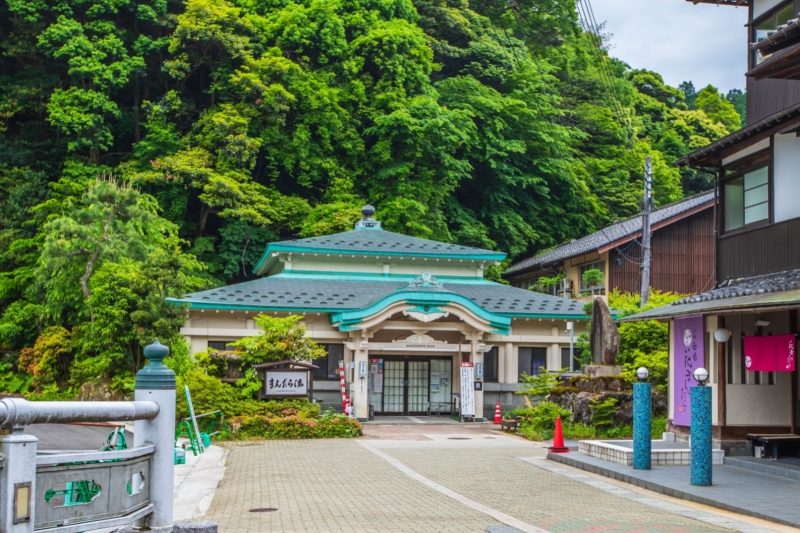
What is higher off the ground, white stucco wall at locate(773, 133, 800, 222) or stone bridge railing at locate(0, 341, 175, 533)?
white stucco wall at locate(773, 133, 800, 222)

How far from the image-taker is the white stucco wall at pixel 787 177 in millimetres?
16516

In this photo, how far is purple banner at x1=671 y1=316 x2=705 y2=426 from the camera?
57.9ft

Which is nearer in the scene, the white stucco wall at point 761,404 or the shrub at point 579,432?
the white stucco wall at point 761,404

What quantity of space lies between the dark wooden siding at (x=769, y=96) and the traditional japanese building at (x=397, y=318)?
10487 millimetres

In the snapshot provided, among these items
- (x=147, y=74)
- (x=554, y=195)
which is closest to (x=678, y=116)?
(x=554, y=195)

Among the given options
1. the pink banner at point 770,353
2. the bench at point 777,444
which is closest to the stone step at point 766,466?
the bench at point 777,444

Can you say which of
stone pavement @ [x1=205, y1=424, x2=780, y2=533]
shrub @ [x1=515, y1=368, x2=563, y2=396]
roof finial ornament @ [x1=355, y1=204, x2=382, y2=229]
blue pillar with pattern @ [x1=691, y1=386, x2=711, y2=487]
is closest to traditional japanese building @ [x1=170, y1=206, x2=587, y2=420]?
roof finial ornament @ [x1=355, y1=204, x2=382, y2=229]

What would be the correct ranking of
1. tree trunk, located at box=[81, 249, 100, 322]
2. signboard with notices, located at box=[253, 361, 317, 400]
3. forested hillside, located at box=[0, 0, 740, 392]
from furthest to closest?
forested hillside, located at box=[0, 0, 740, 392] → tree trunk, located at box=[81, 249, 100, 322] → signboard with notices, located at box=[253, 361, 317, 400]

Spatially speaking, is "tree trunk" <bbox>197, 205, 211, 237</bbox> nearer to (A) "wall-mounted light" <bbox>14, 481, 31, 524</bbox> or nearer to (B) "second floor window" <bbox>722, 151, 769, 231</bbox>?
(B) "second floor window" <bbox>722, 151, 769, 231</bbox>

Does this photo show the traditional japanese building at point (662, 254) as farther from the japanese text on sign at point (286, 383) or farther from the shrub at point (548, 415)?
the japanese text on sign at point (286, 383)

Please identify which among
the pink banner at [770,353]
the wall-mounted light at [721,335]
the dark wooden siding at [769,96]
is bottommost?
the pink banner at [770,353]

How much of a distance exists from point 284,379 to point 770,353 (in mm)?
12628

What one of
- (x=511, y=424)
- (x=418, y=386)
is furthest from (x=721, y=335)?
(x=418, y=386)

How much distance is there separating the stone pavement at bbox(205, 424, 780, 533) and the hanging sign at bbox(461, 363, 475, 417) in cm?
665
